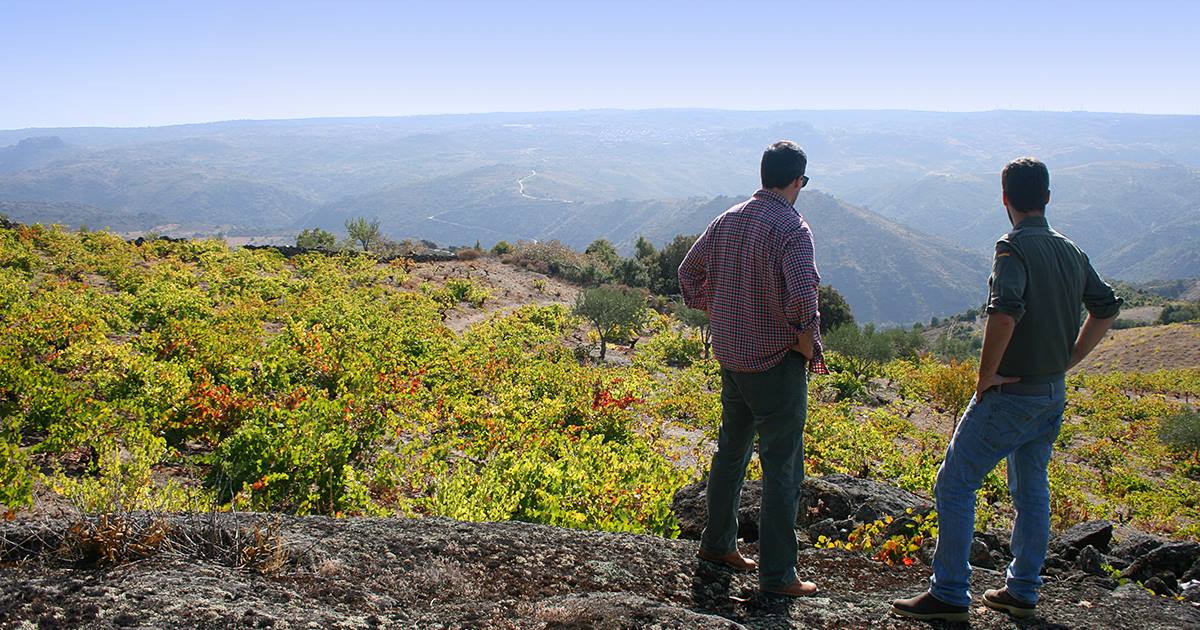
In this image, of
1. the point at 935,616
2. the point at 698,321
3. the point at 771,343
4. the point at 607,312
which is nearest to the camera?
the point at 935,616

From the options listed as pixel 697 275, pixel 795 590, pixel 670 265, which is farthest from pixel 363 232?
pixel 795 590

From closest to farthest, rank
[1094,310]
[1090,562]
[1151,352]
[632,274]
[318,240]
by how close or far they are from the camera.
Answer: [1094,310] → [1090,562] → [1151,352] → [632,274] → [318,240]

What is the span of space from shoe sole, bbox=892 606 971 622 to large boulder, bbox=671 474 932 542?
1.33 meters

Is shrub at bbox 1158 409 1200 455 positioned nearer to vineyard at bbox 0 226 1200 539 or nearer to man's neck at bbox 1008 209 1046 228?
vineyard at bbox 0 226 1200 539

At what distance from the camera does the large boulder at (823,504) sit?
13.9 ft

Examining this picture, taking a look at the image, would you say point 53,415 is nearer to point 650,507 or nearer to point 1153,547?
point 650,507

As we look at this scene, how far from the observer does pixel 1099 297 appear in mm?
3047

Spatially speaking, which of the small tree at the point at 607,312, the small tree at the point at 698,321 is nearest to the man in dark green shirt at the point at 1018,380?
the small tree at the point at 607,312

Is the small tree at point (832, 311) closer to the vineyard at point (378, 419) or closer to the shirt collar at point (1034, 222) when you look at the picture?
the vineyard at point (378, 419)

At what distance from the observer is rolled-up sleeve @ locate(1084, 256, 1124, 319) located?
119 inches

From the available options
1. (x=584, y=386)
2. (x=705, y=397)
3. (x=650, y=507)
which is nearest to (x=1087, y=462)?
(x=705, y=397)

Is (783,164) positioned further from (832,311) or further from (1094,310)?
(832,311)

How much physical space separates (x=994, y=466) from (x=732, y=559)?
1225 mm

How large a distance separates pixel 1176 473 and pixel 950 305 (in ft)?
672
